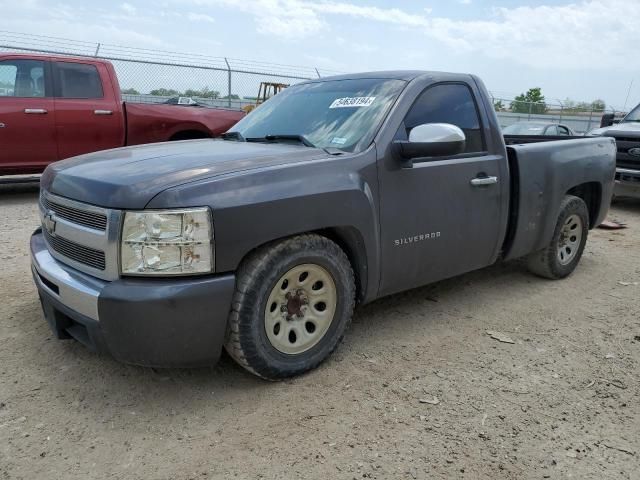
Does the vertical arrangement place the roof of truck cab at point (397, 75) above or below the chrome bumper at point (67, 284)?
above

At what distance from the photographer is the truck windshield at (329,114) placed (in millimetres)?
3398

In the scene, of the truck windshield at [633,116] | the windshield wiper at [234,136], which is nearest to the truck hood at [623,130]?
the truck windshield at [633,116]

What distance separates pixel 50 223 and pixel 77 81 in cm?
560

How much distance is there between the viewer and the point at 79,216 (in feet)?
9.19

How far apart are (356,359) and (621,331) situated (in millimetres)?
2008

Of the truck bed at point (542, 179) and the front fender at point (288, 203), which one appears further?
the truck bed at point (542, 179)

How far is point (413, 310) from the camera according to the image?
4160 millimetres

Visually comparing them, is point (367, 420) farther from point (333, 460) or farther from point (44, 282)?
point (44, 282)

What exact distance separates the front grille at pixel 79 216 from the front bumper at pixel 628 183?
8.27 metres

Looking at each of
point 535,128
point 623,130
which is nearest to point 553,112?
point 535,128

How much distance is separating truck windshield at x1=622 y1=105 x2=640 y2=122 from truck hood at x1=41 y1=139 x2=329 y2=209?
8618mm

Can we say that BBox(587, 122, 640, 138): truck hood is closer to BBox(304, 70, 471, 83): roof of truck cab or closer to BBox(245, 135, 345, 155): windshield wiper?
BBox(304, 70, 471, 83): roof of truck cab

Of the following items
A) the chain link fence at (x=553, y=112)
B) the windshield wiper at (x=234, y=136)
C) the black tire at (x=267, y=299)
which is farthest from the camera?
the chain link fence at (x=553, y=112)

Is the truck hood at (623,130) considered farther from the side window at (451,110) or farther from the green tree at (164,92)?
the green tree at (164,92)
